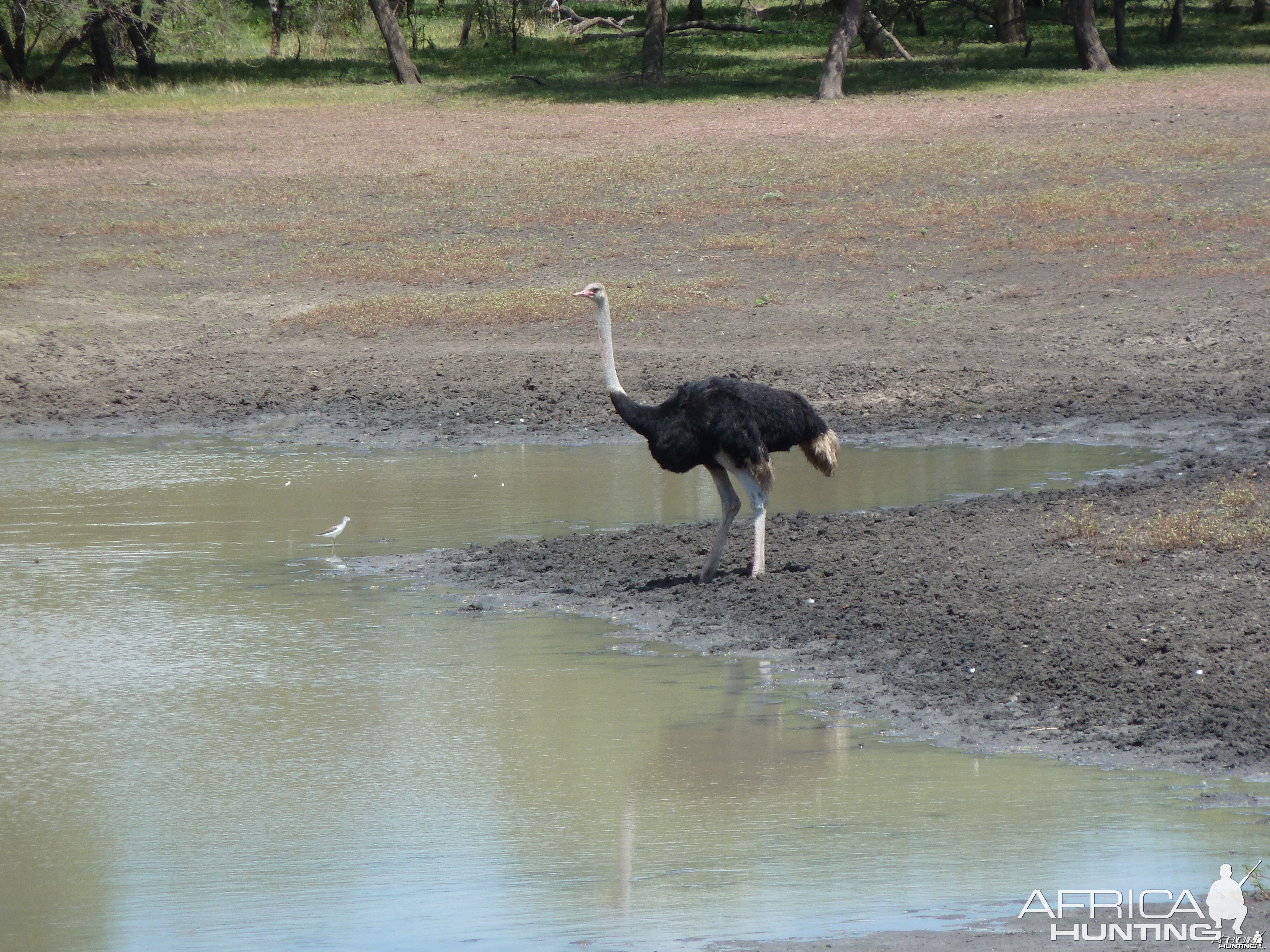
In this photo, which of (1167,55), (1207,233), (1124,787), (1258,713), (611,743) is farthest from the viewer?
(1167,55)

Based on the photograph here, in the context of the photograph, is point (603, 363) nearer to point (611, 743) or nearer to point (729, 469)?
point (729, 469)

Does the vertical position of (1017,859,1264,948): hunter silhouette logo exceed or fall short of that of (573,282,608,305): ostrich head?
it falls short

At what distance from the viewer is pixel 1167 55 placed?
39906mm

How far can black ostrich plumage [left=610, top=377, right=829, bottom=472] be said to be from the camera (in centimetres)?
848

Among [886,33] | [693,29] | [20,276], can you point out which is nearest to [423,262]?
[20,276]

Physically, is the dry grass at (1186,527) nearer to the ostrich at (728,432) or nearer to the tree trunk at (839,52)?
the ostrich at (728,432)

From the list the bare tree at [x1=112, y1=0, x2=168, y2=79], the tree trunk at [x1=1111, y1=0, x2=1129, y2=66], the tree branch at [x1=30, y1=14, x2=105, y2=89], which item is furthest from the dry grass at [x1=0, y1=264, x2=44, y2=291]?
the tree trunk at [x1=1111, y1=0, x2=1129, y2=66]

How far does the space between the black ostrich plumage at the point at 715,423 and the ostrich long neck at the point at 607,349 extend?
66 mm

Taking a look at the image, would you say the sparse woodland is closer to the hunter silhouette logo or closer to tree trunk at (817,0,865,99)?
tree trunk at (817,0,865,99)

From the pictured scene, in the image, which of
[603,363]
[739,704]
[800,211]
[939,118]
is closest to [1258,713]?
[739,704]

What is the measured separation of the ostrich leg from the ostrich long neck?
2.44 ft

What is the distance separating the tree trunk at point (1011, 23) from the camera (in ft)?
144

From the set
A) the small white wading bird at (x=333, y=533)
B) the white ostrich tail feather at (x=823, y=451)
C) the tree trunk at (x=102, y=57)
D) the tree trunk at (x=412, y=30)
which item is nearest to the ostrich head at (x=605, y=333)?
the white ostrich tail feather at (x=823, y=451)

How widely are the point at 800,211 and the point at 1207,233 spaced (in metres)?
5.39
